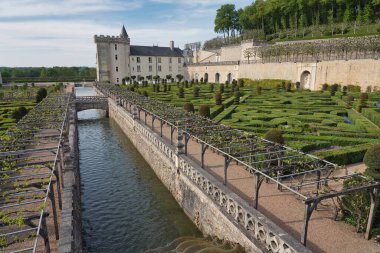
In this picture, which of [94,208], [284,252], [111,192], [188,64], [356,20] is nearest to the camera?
[284,252]

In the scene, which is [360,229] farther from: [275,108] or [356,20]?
[356,20]

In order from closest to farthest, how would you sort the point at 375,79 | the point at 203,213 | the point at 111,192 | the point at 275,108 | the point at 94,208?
1. the point at 203,213
2. the point at 94,208
3. the point at 111,192
4. the point at 275,108
5. the point at 375,79

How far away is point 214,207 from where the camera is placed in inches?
388

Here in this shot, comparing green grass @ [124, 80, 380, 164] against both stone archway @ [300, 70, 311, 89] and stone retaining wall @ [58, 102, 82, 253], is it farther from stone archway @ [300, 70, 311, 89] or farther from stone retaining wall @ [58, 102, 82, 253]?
stone archway @ [300, 70, 311, 89]

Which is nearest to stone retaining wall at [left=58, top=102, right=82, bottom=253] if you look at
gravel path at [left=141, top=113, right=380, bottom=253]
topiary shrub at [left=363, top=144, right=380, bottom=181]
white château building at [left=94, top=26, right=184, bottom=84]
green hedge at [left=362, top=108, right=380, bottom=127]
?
gravel path at [left=141, top=113, right=380, bottom=253]

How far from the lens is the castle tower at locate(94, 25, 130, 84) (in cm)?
6488

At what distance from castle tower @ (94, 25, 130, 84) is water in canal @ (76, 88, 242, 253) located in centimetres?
4809

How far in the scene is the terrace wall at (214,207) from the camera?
7.55 meters

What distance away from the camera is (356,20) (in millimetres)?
61000

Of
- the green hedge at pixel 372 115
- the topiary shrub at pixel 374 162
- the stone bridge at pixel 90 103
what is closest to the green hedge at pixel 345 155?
the topiary shrub at pixel 374 162

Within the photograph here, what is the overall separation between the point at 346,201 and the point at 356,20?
66197 mm

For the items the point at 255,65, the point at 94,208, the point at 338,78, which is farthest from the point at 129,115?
the point at 255,65

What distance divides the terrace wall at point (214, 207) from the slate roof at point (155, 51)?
59.1 meters

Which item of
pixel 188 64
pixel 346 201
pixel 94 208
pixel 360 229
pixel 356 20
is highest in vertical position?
pixel 356 20
